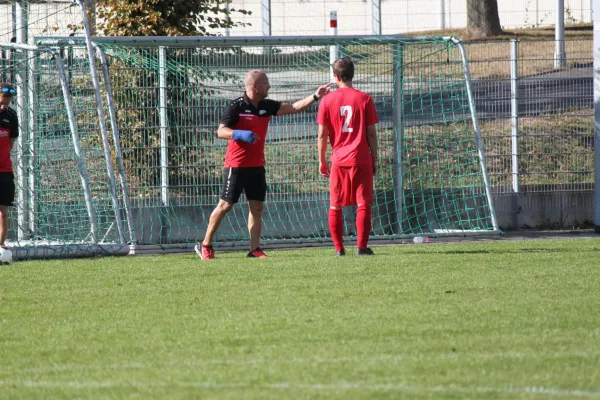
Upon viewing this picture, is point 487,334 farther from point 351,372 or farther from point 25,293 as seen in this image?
point 25,293

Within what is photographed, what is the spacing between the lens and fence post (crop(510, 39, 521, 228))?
45.6ft

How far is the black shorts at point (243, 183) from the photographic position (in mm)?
10906

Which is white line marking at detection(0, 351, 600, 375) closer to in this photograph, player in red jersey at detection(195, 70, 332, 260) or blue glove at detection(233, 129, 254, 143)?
blue glove at detection(233, 129, 254, 143)

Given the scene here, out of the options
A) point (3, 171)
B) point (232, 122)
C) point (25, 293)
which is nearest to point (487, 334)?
point (25, 293)

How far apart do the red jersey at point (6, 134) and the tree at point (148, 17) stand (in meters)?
3.61

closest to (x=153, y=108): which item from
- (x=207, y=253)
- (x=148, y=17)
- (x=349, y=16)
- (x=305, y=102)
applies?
(x=148, y=17)

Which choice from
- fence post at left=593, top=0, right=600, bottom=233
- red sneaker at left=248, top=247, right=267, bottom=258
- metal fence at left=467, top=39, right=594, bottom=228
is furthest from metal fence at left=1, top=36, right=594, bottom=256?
red sneaker at left=248, top=247, right=267, bottom=258

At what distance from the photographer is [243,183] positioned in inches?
430

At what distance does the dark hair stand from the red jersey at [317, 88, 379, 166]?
0.41 ft

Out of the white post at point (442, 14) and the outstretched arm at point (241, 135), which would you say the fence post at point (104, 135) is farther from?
the white post at point (442, 14)

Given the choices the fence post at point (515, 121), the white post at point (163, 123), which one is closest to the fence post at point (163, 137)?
the white post at point (163, 123)

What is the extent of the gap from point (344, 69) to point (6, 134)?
12.3ft

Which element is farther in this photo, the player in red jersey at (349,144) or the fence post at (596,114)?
the fence post at (596,114)

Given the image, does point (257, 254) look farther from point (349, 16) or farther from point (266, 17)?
A: point (349, 16)
